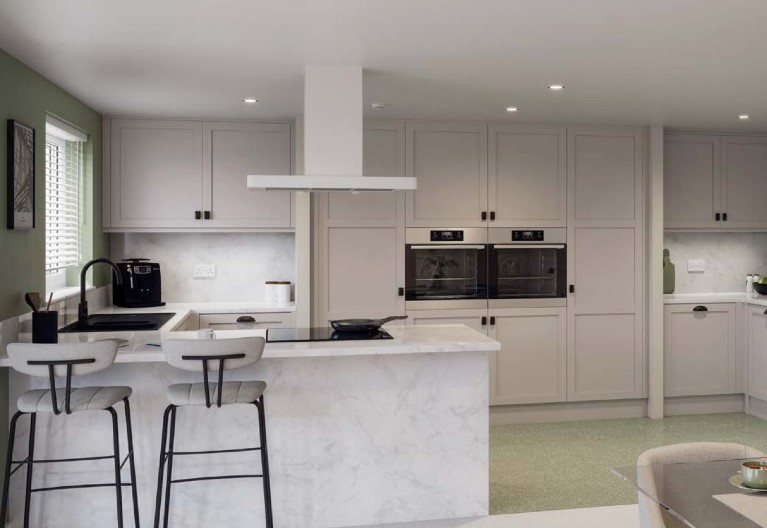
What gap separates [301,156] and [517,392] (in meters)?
2.35

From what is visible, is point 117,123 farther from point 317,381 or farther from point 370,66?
point 317,381

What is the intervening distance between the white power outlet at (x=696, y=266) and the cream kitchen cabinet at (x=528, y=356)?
4.70 ft

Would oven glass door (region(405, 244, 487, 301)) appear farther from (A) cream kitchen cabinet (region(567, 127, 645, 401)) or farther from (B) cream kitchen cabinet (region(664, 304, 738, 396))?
(B) cream kitchen cabinet (region(664, 304, 738, 396))

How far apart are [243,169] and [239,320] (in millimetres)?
1084

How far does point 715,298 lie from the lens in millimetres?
5715

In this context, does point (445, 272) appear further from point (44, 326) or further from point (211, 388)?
point (44, 326)

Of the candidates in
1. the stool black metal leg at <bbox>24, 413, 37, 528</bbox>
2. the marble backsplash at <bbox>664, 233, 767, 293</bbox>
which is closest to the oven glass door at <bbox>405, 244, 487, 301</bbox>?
the marble backsplash at <bbox>664, 233, 767, 293</bbox>

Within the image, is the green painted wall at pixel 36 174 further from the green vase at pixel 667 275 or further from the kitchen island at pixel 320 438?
the green vase at pixel 667 275

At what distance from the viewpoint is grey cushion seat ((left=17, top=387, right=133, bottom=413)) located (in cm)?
284

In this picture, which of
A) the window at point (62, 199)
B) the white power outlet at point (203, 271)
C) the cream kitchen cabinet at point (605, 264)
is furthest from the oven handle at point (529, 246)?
the window at point (62, 199)

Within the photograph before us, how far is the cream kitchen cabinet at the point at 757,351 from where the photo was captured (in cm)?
548

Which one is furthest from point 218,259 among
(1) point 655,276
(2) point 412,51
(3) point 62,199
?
(1) point 655,276

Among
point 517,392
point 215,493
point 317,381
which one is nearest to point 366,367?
point 317,381

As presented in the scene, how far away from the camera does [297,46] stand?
3.28m
